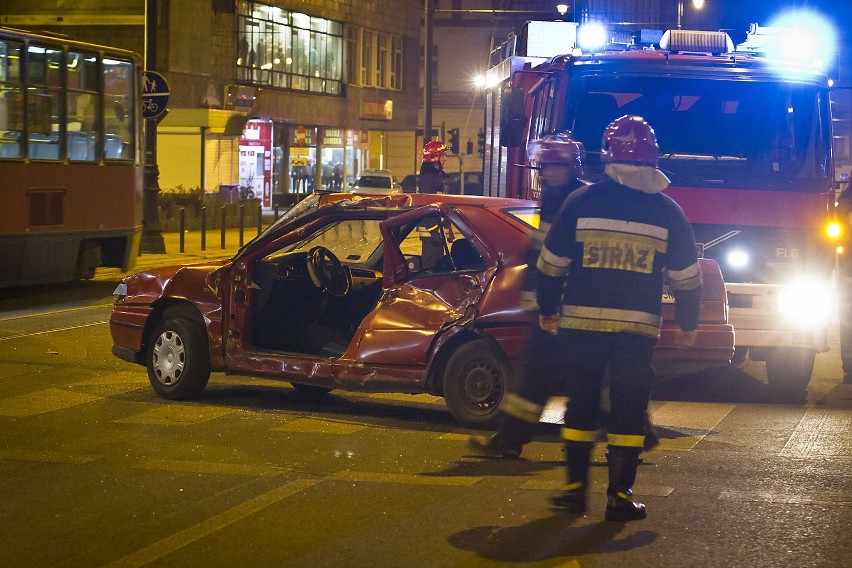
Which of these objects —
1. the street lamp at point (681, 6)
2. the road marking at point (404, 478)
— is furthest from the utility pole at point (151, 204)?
the road marking at point (404, 478)

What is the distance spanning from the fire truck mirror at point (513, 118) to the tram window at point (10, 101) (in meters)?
7.04

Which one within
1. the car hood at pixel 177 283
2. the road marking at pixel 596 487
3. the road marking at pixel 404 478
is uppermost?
the car hood at pixel 177 283

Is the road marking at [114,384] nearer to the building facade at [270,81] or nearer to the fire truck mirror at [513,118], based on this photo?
the fire truck mirror at [513,118]

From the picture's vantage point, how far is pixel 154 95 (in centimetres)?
2448

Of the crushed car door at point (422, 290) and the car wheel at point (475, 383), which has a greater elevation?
the crushed car door at point (422, 290)

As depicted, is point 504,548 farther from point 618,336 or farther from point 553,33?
point 553,33

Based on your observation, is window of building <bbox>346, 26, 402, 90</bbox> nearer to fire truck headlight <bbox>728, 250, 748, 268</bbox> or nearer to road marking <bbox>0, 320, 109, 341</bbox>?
road marking <bbox>0, 320, 109, 341</bbox>

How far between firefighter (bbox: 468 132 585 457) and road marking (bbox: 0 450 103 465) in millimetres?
2182

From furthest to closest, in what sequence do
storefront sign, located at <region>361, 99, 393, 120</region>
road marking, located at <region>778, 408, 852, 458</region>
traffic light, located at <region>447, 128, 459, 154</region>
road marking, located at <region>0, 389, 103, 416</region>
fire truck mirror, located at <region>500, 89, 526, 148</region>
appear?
storefront sign, located at <region>361, 99, 393, 120</region> < traffic light, located at <region>447, 128, 459, 154</region> < fire truck mirror, located at <region>500, 89, 526, 148</region> < road marking, located at <region>0, 389, 103, 416</region> < road marking, located at <region>778, 408, 852, 458</region>

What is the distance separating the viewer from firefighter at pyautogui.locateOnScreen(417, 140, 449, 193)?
2033 cm

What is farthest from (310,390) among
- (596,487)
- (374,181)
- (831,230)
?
(374,181)

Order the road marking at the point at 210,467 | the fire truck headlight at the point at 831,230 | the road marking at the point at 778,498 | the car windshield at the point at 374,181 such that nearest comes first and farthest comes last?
the road marking at the point at 778,498 < the road marking at the point at 210,467 < the fire truck headlight at the point at 831,230 < the car windshield at the point at 374,181

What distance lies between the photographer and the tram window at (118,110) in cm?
1992

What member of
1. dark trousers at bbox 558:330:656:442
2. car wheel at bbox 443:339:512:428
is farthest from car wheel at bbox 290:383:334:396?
dark trousers at bbox 558:330:656:442
